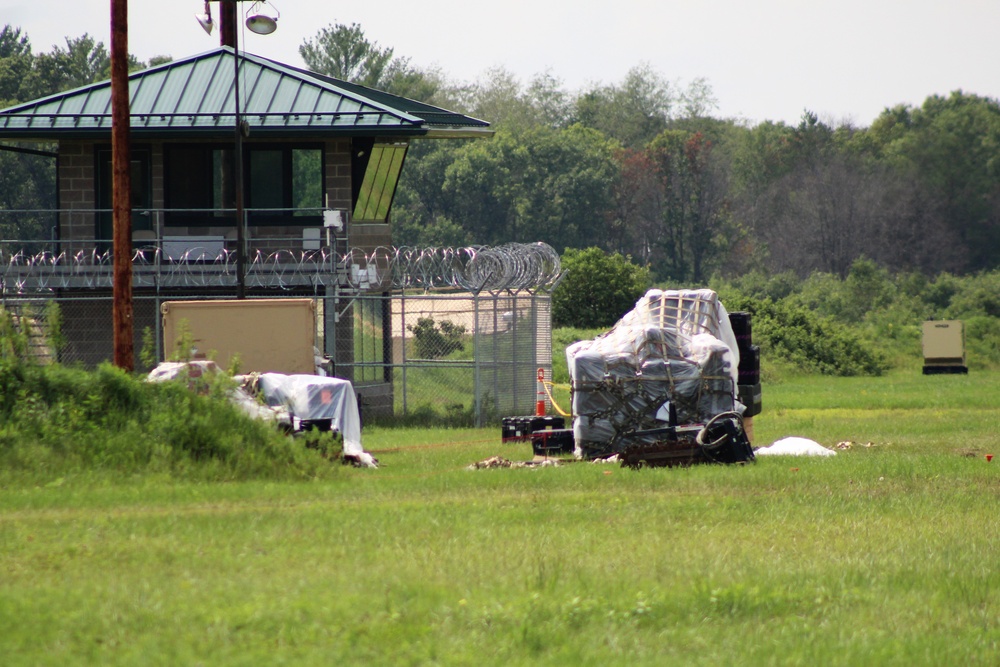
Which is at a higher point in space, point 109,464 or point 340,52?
point 340,52

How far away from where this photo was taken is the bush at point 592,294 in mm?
48281

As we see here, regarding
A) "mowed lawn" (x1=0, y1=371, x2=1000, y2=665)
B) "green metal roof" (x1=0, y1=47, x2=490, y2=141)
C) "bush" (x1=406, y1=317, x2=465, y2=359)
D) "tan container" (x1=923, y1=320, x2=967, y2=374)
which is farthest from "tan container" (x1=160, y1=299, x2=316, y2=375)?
"tan container" (x1=923, y1=320, x2=967, y2=374)

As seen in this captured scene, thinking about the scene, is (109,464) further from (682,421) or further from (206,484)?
(682,421)

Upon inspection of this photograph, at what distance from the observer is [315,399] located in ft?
53.0

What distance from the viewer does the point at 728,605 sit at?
7.86 metres

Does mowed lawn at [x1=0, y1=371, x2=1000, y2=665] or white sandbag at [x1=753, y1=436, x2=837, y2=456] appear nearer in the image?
mowed lawn at [x1=0, y1=371, x2=1000, y2=665]

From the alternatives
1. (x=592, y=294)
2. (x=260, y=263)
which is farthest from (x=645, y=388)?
(x=592, y=294)

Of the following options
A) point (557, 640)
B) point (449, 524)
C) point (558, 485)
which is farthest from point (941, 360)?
point (557, 640)

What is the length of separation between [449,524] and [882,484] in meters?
5.26

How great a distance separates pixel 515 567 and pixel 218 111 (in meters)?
17.3

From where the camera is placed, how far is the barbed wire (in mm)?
21203

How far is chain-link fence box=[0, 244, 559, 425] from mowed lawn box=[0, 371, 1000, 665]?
23.2 ft

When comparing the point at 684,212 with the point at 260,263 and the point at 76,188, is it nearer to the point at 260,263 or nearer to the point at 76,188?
the point at 76,188

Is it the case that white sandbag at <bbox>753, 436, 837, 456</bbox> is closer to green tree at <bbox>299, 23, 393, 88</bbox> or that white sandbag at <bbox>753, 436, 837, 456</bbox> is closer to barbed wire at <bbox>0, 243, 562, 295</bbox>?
barbed wire at <bbox>0, 243, 562, 295</bbox>
